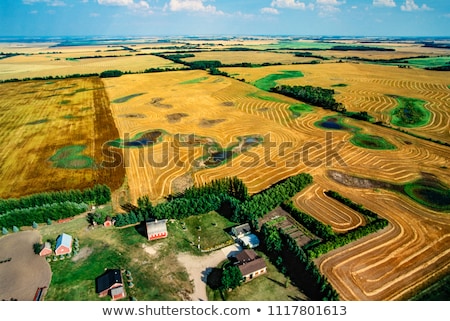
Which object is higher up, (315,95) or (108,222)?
(315,95)

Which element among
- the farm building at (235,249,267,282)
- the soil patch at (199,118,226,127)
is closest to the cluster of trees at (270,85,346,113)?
the soil patch at (199,118,226,127)

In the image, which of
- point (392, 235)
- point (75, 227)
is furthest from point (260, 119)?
point (75, 227)

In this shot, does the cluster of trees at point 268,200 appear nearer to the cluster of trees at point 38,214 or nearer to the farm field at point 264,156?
the farm field at point 264,156

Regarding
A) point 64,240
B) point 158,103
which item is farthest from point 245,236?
point 158,103

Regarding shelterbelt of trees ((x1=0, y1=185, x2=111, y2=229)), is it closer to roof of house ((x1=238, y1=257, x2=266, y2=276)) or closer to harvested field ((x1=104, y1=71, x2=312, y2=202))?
harvested field ((x1=104, y1=71, x2=312, y2=202))

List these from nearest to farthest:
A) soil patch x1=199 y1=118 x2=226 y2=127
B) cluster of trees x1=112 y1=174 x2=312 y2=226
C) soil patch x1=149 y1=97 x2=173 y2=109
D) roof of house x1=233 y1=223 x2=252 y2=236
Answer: roof of house x1=233 y1=223 x2=252 y2=236, cluster of trees x1=112 y1=174 x2=312 y2=226, soil patch x1=199 y1=118 x2=226 y2=127, soil patch x1=149 y1=97 x2=173 y2=109

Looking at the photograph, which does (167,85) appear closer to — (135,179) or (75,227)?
(135,179)

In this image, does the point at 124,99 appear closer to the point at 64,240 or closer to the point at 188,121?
the point at 188,121
